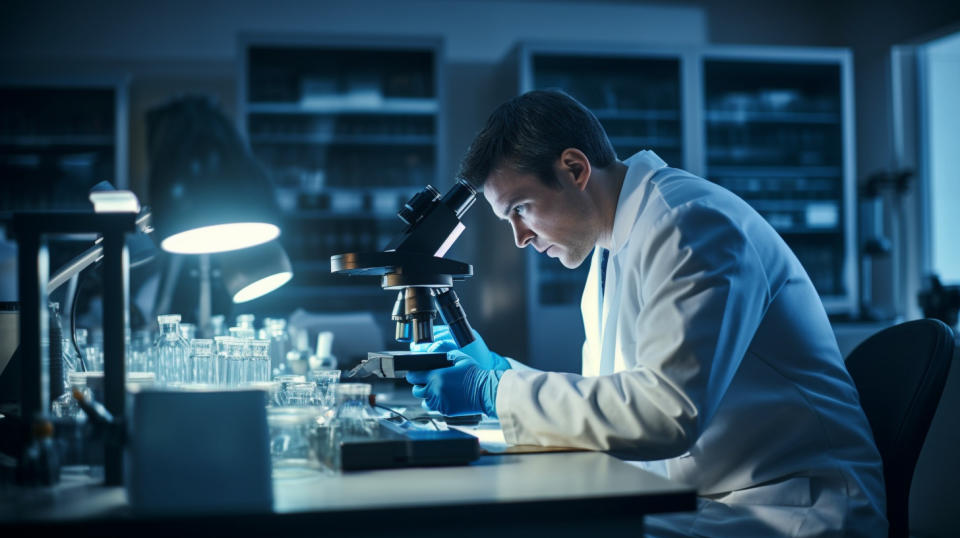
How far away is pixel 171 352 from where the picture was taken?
55.8 inches

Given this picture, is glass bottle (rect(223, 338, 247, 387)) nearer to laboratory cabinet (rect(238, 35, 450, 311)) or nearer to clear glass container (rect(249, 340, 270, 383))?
clear glass container (rect(249, 340, 270, 383))

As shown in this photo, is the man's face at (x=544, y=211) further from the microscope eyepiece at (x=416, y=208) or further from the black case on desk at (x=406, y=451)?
the black case on desk at (x=406, y=451)

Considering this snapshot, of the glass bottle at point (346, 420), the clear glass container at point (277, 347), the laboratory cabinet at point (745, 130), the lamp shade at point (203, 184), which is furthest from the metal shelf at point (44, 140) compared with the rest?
the glass bottle at point (346, 420)

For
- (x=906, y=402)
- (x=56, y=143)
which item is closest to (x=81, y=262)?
(x=906, y=402)

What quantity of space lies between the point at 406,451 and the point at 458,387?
32cm

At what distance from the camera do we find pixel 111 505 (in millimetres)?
958

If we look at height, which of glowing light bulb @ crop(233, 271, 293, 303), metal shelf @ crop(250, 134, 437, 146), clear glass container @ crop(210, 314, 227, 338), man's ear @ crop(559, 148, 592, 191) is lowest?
clear glass container @ crop(210, 314, 227, 338)

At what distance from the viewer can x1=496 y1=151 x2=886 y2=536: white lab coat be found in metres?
1.20

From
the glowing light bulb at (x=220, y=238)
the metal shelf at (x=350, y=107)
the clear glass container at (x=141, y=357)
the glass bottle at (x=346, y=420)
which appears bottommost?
the glass bottle at (x=346, y=420)

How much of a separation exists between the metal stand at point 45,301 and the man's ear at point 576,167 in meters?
0.84

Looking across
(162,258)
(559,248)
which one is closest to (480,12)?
(162,258)

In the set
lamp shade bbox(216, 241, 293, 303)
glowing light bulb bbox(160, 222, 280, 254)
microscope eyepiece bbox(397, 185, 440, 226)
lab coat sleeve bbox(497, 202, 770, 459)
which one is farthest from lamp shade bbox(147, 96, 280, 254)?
lab coat sleeve bbox(497, 202, 770, 459)

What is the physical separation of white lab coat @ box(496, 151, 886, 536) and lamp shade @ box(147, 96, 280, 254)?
2.24ft

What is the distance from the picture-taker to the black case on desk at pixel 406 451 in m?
1.13
